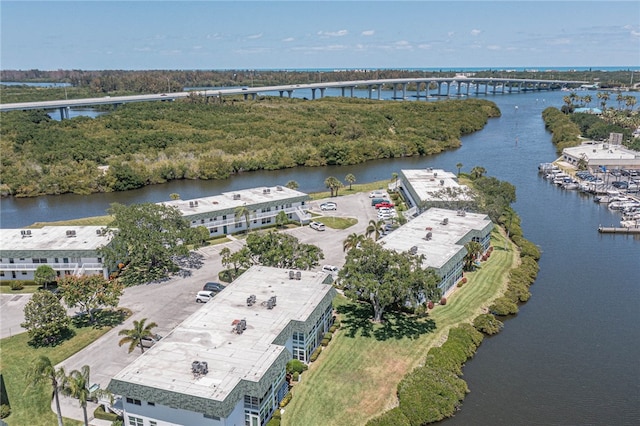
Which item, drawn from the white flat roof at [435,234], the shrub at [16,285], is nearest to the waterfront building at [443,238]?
the white flat roof at [435,234]

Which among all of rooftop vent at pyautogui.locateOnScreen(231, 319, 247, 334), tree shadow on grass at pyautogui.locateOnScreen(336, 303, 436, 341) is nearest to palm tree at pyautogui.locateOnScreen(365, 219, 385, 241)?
tree shadow on grass at pyautogui.locateOnScreen(336, 303, 436, 341)

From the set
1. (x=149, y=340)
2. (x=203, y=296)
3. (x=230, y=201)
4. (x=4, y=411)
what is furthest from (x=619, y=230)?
(x=4, y=411)

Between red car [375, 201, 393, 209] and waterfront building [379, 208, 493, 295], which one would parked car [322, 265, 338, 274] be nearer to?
waterfront building [379, 208, 493, 295]

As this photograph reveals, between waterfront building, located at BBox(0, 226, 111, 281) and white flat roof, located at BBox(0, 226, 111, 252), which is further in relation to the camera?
white flat roof, located at BBox(0, 226, 111, 252)

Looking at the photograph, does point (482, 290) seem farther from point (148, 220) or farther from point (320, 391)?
point (148, 220)

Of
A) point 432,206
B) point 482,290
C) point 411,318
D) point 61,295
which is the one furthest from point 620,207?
point 61,295

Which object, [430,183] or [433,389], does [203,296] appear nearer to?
[433,389]
